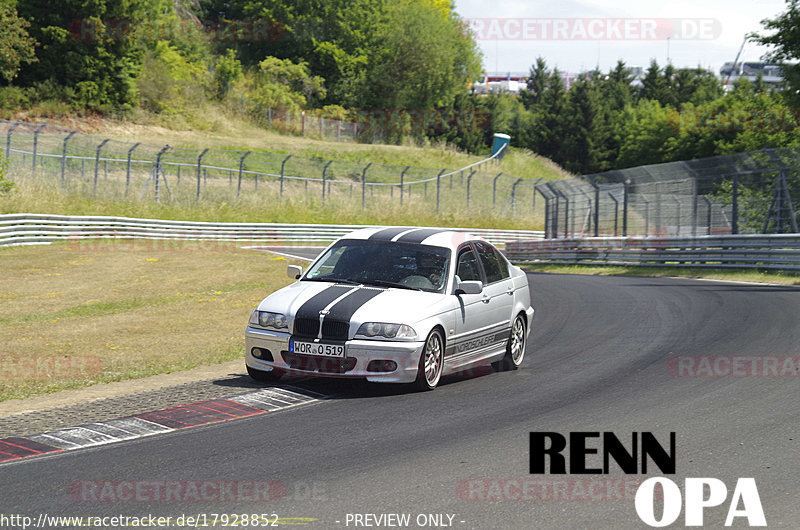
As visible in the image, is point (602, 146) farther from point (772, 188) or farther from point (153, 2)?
point (772, 188)

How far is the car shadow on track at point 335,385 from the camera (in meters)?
9.09

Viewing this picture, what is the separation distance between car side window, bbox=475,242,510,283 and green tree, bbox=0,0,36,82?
2018 inches

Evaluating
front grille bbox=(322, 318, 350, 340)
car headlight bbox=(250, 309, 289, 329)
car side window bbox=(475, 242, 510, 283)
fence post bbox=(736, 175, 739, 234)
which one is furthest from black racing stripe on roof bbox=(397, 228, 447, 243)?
fence post bbox=(736, 175, 739, 234)

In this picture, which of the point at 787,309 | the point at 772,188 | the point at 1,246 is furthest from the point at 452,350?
the point at 1,246

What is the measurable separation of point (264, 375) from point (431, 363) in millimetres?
1748

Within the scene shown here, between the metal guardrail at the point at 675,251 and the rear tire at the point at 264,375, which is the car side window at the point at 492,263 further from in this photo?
the metal guardrail at the point at 675,251

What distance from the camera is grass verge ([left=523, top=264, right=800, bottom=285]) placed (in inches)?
875

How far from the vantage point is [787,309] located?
15.1m

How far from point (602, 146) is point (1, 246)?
72572 mm

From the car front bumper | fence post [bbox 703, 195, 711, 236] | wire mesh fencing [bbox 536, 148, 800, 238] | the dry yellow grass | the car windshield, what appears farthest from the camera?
fence post [bbox 703, 195, 711, 236]

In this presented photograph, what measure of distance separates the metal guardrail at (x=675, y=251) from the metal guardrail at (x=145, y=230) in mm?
10005

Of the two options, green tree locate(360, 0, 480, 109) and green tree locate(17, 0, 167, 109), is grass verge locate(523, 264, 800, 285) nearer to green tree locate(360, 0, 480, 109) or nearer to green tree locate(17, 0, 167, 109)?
green tree locate(17, 0, 167, 109)

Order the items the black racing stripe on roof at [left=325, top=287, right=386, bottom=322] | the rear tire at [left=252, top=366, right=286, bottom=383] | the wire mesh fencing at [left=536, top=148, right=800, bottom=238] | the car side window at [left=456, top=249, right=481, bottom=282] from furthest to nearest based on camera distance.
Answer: the wire mesh fencing at [left=536, top=148, right=800, bottom=238]
the car side window at [left=456, top=249, right=481, bottom=282]
the rear tire at [left=252, top=366, right=286, bottom=383]
the black racing stripe on roof at [left=325, top=287, right=386, bottom=322]

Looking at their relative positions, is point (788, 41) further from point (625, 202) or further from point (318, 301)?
point (318, 301)
